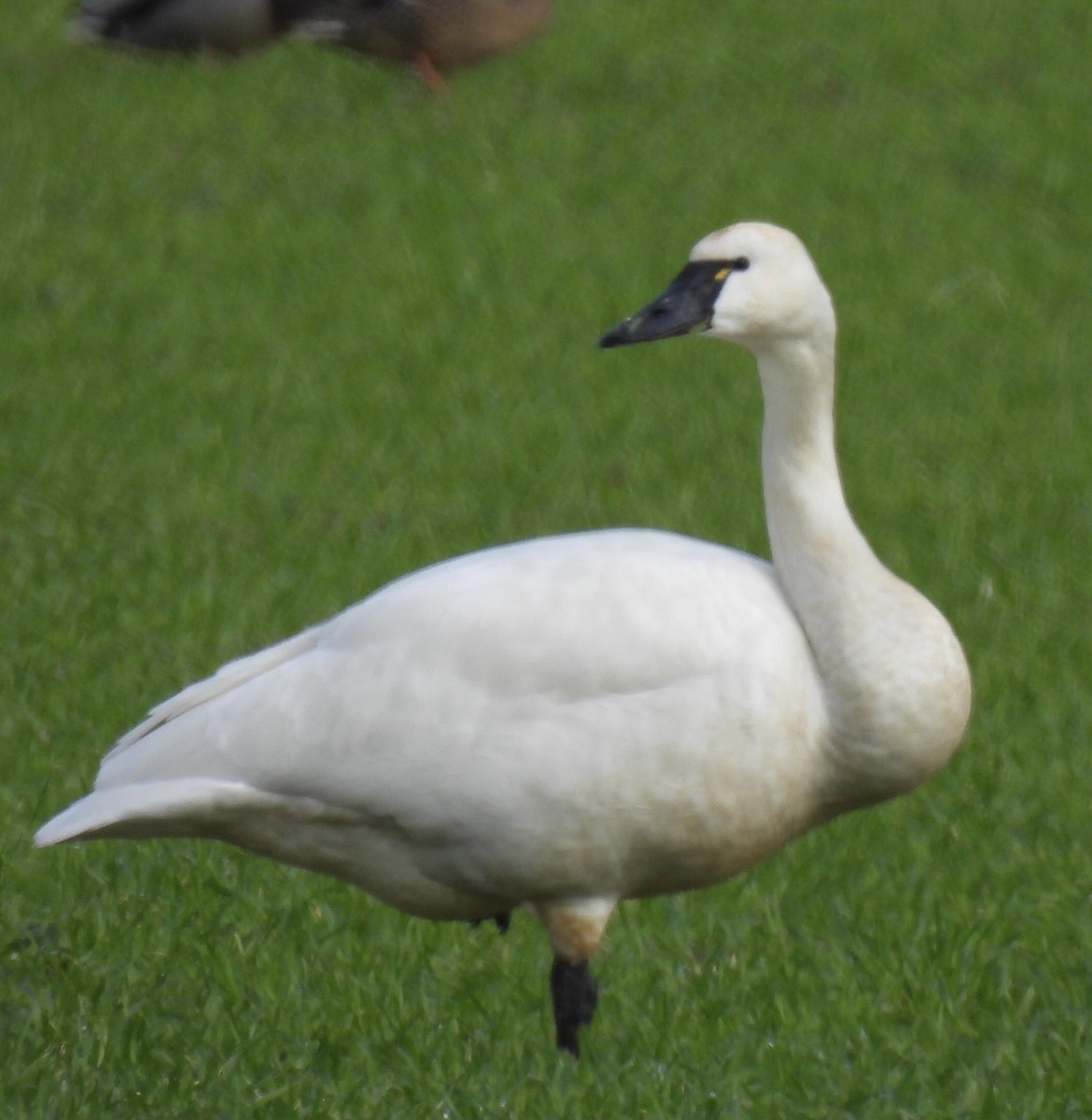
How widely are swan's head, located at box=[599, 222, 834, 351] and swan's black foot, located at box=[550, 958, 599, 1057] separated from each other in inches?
43.4

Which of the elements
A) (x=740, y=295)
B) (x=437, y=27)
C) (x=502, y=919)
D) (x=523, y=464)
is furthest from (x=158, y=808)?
(x=437, y=27)

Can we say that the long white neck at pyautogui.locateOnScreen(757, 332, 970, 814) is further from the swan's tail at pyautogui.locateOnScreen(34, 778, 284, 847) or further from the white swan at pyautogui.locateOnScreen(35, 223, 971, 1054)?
the swan's tail at pyautogui.locateOnScreen(34, 778, 284, 847)

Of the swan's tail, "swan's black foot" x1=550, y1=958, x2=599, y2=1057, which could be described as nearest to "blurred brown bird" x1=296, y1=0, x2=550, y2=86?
the swan's tail

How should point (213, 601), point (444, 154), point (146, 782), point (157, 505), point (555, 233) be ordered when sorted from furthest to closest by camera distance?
point (444, 154), point (555, 233), point (157, 505), point (213, 601), point (146, 782)

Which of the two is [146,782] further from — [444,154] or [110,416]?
[444,154]

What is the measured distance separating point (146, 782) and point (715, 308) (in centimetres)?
129

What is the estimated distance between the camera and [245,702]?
14.3 feet

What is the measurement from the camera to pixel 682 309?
13.7 ft

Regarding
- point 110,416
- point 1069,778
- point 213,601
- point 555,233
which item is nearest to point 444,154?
point 555,233

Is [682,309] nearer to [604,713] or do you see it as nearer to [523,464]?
[604,713]

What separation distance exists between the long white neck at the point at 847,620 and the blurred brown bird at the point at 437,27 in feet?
26.6

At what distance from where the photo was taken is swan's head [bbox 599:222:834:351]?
13.6 ft

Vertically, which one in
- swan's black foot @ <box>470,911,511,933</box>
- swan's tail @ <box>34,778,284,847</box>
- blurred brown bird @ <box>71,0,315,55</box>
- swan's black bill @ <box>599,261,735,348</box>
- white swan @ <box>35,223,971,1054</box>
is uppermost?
swan's black bill @ <box>599,261,735,348</box>

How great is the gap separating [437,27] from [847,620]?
8.69m
